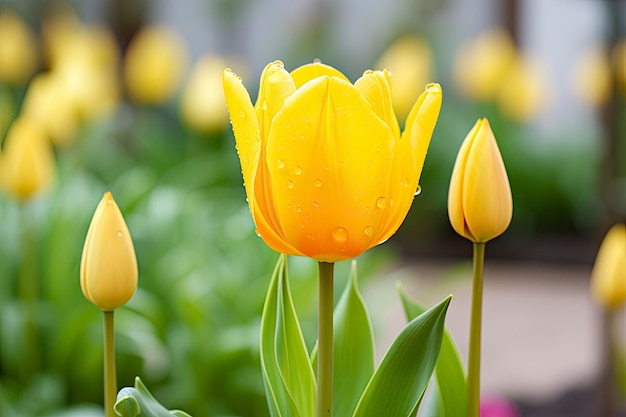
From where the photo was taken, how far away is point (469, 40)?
795cm

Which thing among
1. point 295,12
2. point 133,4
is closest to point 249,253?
point 133,4

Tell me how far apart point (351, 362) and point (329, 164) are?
0.91 feet

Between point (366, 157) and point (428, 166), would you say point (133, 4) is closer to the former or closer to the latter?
point (428, 166)

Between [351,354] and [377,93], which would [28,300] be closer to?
[351,354]

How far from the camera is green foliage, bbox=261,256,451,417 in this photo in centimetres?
83

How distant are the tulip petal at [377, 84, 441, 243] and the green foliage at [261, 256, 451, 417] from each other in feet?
0.27

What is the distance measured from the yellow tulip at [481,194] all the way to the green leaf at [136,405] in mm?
296

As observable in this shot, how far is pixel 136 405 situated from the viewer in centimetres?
75

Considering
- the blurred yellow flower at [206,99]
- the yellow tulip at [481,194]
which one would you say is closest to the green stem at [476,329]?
the yellow tulip at [481,194]

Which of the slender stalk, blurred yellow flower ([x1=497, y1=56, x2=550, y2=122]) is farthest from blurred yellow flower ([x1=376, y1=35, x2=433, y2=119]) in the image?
the slender stalk

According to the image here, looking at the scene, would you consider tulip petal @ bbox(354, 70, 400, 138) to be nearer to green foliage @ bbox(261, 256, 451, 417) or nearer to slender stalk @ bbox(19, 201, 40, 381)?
green foliage @ bbox(261, 256, 451, 417)

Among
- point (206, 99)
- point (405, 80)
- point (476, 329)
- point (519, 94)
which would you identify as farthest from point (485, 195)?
point (519, 94)

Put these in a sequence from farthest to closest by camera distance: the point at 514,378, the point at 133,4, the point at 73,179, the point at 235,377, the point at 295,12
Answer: the point at 295,12 < the point at 133,4 < the point at 514,378 < the point at 73,179 < the point at 235,377

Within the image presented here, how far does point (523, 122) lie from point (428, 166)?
0.77m
